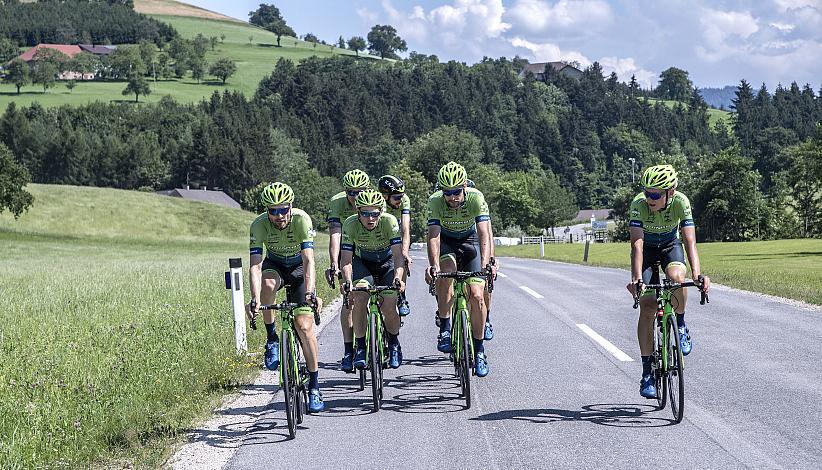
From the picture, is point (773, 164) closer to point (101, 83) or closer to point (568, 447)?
point (101, 83)

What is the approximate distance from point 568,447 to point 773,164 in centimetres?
16853

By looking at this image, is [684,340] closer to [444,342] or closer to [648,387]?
[648,387]

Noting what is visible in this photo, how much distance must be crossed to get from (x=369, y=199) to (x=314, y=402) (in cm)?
189

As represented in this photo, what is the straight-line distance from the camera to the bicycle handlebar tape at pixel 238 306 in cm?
1039

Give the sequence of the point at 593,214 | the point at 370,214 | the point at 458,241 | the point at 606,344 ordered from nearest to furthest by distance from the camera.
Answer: the point at 370,214, the point at 458,241, the point at 606,344, the point at 593,214

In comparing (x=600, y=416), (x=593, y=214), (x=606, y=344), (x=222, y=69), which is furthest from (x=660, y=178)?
(x=222, y=69)

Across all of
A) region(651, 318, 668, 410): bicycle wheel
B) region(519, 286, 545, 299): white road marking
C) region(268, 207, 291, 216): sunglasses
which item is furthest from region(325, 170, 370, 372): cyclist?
region(519, 286, 545, 299): white road marking

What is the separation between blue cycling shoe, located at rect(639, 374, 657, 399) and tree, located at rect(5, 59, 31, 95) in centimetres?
18670

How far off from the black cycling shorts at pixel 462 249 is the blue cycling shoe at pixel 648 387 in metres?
2.22

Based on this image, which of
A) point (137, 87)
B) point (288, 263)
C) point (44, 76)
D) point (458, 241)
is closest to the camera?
point (288, 263)

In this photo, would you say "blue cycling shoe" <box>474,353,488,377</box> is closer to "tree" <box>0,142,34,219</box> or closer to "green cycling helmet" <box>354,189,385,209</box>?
"green cycling helmet" <box>354,189,385,209</box>

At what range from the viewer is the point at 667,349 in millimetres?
6934

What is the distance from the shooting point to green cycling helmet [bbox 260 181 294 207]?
7.14m

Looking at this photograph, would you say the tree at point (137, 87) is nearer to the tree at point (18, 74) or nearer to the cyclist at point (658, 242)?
the tree at point (18, 74)
